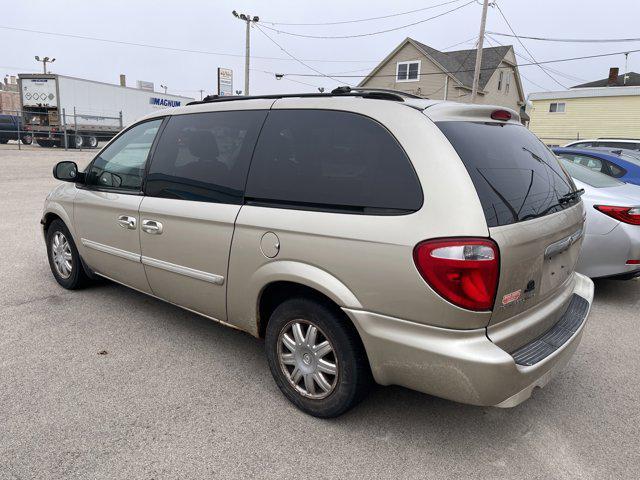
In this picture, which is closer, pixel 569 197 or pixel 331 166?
pixel 331 166

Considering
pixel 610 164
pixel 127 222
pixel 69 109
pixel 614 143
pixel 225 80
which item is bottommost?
pixel 127 222

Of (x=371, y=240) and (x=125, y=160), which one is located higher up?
(x=125, y=160)

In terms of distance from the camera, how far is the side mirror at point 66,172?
4.14 m

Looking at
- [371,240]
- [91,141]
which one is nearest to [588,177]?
[371,240]

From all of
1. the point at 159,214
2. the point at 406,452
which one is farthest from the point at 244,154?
the point at 406,452

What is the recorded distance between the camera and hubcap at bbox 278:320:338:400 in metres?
2.65

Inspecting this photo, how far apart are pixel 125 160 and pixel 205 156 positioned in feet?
3.42

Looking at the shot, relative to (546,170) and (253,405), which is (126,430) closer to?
(253,405)

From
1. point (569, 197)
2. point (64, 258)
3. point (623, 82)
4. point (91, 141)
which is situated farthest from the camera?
point (623, 82)

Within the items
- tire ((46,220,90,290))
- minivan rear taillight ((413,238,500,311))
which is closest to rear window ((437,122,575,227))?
minivan rear taillight ((413,238,500,311))

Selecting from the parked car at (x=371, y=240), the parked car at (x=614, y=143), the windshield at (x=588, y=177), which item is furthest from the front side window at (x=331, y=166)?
the parked car at (x=614, y=143)

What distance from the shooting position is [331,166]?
258 centimetres

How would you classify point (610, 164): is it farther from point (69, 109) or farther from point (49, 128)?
point (69, 109)

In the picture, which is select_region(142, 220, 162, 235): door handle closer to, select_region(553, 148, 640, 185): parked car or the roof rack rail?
the roof rack rail
